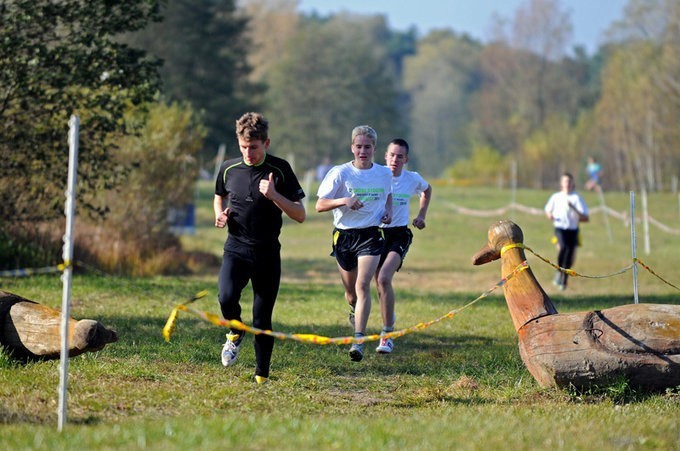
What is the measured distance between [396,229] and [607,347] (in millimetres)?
3501

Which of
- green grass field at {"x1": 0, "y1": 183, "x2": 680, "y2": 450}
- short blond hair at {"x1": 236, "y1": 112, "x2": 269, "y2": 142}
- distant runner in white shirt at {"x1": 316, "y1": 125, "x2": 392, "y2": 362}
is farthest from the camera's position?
distant runner in white shirt at {"x1": 316, "y1": 125, "x2": 392, "y2": 362}

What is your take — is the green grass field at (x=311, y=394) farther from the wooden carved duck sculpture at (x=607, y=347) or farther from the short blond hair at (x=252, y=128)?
the short blond hair at (x=252, y=128)

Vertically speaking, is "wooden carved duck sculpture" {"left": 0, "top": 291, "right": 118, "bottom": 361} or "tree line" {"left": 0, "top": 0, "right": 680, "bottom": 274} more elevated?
"tree line" {"left": 0, "top": 0, "right": 680, "bottom": 274}

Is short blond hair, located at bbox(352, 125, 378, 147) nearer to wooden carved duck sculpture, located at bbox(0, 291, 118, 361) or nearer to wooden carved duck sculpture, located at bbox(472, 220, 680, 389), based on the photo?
A: wooden carved duck sculpture, located at bbox(472, 220, 680, 389)

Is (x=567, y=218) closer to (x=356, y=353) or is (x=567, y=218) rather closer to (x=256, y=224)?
(x=356, y=353)

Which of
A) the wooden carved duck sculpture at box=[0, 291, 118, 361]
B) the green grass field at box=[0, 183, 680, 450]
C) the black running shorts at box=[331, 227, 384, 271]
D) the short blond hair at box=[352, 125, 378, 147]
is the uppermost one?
the short blond hair at box=[352, 125, 378, 147]

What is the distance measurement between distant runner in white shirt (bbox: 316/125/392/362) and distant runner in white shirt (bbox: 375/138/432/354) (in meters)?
0.45

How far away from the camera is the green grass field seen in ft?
20.1

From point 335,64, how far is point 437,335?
75127mm

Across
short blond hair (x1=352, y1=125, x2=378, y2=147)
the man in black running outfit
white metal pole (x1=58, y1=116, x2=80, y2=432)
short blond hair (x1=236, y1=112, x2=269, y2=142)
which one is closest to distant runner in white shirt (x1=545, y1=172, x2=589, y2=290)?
short blond hair (x1=352, y1=125, x2=378, y2=147)

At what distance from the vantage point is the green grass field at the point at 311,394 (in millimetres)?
6133

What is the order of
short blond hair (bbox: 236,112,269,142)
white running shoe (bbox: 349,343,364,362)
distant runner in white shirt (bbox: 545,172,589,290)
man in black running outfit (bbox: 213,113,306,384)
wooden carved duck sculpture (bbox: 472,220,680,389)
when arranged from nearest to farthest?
wooden carved duck sculpture (bbox: 472,220,680,389) < short blond hair (bbox: 236,112,269,142) < man in black running outfit (bbox: 213,113,306,384) < white running shoe (bbox: 349,343,364,362) < distant runner in white shirt (bbox: 545,172,589,290)

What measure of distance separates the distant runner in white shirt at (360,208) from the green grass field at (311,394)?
96 cm

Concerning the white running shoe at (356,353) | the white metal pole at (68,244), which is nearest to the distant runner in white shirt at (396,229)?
the white running shoe at (356,353)
